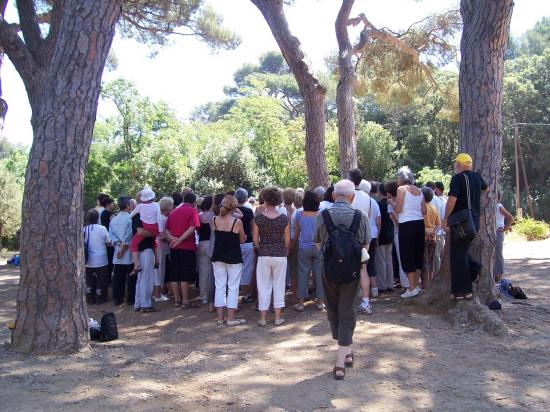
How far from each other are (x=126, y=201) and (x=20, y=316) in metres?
3.54

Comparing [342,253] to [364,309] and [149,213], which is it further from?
[149,213]

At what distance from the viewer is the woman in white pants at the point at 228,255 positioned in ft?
22.3

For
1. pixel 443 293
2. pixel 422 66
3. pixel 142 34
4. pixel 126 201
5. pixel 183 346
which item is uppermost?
pixel 142 34

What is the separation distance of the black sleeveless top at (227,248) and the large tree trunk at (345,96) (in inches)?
187

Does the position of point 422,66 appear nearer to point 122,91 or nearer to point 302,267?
point 302,267

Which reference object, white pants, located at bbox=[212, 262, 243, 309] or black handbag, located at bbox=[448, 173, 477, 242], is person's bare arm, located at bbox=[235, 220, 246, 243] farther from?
black handbag, located at bbox=[448, 173, 477, 242]

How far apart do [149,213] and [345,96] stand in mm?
5703

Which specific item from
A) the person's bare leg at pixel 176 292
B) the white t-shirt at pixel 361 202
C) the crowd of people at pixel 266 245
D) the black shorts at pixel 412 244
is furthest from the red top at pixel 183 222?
the black shorts at pixel 412 244

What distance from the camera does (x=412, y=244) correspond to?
7.27 m

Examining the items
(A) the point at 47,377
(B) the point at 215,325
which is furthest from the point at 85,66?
(B) the point at 215,325

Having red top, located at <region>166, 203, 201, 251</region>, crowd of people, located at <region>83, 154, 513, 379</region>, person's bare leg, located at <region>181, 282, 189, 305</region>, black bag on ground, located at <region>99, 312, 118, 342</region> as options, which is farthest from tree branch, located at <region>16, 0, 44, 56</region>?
black bag on ground, located at <region>99, 312, 118, 342</region>

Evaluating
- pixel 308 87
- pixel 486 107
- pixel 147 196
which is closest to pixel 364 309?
pixel 486 107

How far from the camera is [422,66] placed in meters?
14.8

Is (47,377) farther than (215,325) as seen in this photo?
No
